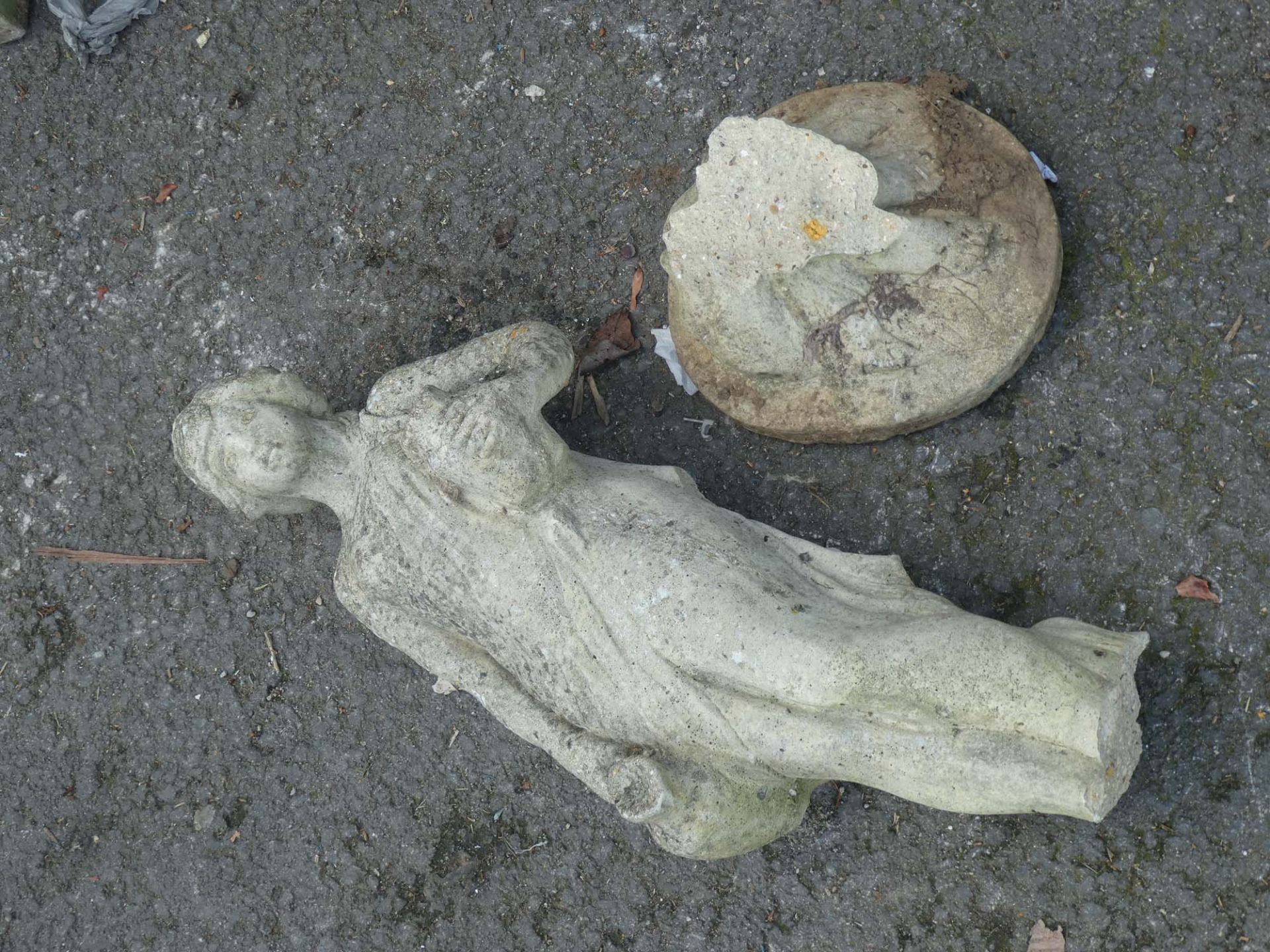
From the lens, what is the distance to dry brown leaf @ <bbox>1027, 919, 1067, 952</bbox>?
2527 mm

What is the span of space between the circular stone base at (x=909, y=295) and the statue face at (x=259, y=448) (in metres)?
0.91

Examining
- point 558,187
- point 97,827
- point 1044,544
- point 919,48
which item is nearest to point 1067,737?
point 1044,544

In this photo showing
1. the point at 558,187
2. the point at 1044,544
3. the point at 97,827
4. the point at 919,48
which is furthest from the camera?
the point at 97,827

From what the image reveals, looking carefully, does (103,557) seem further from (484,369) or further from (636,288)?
(636,288)

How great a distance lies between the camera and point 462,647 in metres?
2.59

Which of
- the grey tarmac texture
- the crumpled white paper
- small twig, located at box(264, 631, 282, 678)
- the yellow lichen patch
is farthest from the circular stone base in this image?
small twig, located at box(264, 631, 282, 678)

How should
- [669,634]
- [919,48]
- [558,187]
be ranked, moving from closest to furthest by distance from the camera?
Answer: [669,634], [919,48], [558,187]

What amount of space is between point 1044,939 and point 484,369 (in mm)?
1760

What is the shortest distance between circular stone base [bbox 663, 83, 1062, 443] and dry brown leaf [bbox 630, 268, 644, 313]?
0.36 meters

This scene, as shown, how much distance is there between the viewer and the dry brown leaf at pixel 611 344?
2936mm

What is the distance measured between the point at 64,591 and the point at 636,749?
2.02 m

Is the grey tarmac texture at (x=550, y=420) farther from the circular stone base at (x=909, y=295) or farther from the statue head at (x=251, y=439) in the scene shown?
the statue head at (x=251, y=439)

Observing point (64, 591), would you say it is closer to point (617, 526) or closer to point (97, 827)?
point (97, 827)

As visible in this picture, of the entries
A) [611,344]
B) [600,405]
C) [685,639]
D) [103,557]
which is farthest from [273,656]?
[685,639]
